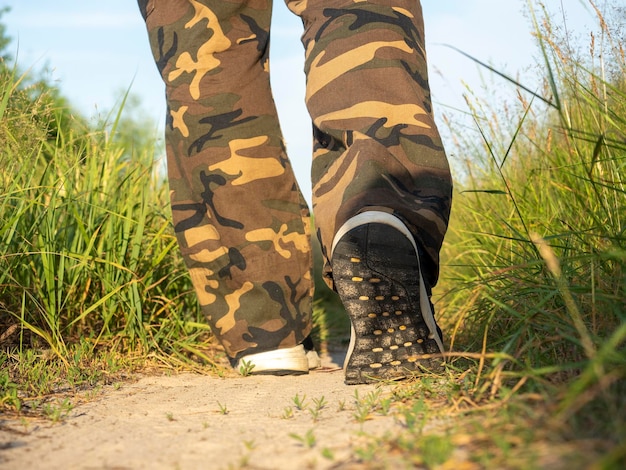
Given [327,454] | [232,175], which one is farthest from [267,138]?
[327,454]

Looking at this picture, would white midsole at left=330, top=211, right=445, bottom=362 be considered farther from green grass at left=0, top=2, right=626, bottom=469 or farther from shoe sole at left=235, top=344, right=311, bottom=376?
shoe sole at left=235, top=344, right=311, bottom=376

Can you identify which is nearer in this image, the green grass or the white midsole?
the green grass

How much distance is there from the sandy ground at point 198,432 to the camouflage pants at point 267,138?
39 centimetres

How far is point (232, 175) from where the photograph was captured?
1.80 metres

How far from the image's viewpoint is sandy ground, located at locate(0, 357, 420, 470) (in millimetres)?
857

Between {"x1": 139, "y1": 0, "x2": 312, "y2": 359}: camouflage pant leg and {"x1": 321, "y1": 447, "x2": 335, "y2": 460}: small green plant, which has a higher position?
{"x1": 139, "y1": 0, "x2": 312, "y2": 359}: camouflage pant leg

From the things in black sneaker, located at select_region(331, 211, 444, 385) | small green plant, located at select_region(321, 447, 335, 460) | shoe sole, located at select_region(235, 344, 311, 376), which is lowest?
shoe sole, located at select_region(235, 344, 311, 376)

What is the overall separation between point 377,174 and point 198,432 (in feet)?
2.20

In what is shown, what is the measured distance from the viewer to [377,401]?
1169 mm

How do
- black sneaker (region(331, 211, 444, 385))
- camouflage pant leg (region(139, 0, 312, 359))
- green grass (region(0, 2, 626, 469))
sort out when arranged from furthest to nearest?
camouflage pant leg (region(139, 0, 312, 359)) < black sneaker (region(331, 211, 444, 385)) < green grass (region(0, 2, 626, 469))

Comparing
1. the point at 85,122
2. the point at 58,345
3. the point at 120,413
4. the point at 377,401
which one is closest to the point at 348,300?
the point at 377,401

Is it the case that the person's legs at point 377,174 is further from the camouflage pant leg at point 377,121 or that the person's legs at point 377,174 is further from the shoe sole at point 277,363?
the shoe sole at point 277,363

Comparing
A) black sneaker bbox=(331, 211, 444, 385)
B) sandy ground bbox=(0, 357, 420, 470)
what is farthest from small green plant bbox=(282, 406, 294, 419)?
black sneaker bbox=(331, 211, 444, 385)

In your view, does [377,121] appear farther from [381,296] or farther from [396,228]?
[381,296]
